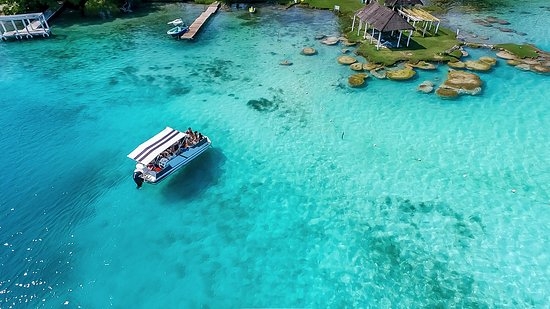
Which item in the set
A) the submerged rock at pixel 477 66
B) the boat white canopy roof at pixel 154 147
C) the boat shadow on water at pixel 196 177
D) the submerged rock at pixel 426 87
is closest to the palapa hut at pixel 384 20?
the submerged rock at pixel 477 66

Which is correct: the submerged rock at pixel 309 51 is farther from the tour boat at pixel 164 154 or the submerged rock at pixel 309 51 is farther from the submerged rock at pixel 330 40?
the tour boat at pixel 164 154

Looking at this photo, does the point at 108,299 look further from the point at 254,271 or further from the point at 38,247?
the point at 254,271

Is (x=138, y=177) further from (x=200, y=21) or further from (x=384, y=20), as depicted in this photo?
(x=200, y=21)

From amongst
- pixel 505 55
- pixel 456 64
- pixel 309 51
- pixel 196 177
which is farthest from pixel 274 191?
pixel 505 55

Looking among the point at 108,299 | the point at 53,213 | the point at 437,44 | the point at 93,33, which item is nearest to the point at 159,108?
the point at 53,213

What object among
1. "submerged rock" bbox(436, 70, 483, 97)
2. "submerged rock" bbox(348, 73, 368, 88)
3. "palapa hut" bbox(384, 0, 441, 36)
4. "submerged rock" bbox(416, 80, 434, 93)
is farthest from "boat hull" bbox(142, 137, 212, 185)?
"palapa hut" bbox(384, 0, 441, 36)

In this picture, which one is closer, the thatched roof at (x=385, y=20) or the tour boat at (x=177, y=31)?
the thatched roof at (x=385, y=20)
